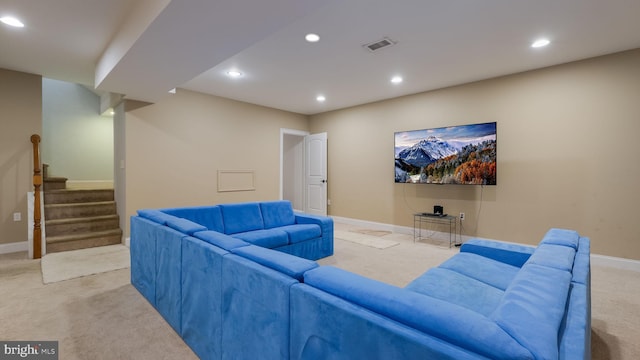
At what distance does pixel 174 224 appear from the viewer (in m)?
2.25

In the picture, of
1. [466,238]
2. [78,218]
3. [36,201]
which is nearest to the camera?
[36,201]

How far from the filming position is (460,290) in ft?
5.81

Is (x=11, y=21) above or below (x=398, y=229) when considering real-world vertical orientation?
above

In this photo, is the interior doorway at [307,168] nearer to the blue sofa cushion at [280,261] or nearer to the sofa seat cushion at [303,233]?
the sofa seat cushion at [303,233]

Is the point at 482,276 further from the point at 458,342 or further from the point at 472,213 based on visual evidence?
the point at 472,213

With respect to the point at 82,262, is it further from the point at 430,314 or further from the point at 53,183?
the point at 430,314

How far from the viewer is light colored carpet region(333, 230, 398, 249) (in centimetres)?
459

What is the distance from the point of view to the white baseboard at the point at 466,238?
3.52 m

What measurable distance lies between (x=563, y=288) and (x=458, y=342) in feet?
2.05

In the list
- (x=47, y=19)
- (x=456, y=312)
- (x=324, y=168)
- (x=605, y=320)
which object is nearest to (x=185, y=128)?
(x=47, y=19)

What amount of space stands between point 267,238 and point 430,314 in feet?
8.64

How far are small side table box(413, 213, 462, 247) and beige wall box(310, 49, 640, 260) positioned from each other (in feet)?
0.58

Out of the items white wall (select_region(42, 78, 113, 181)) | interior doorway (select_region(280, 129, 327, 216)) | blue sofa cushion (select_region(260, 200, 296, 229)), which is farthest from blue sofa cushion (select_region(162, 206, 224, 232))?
white wall (select_region(42, 78, 113, 181))

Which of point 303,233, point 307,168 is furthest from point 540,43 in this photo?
point 307,168
